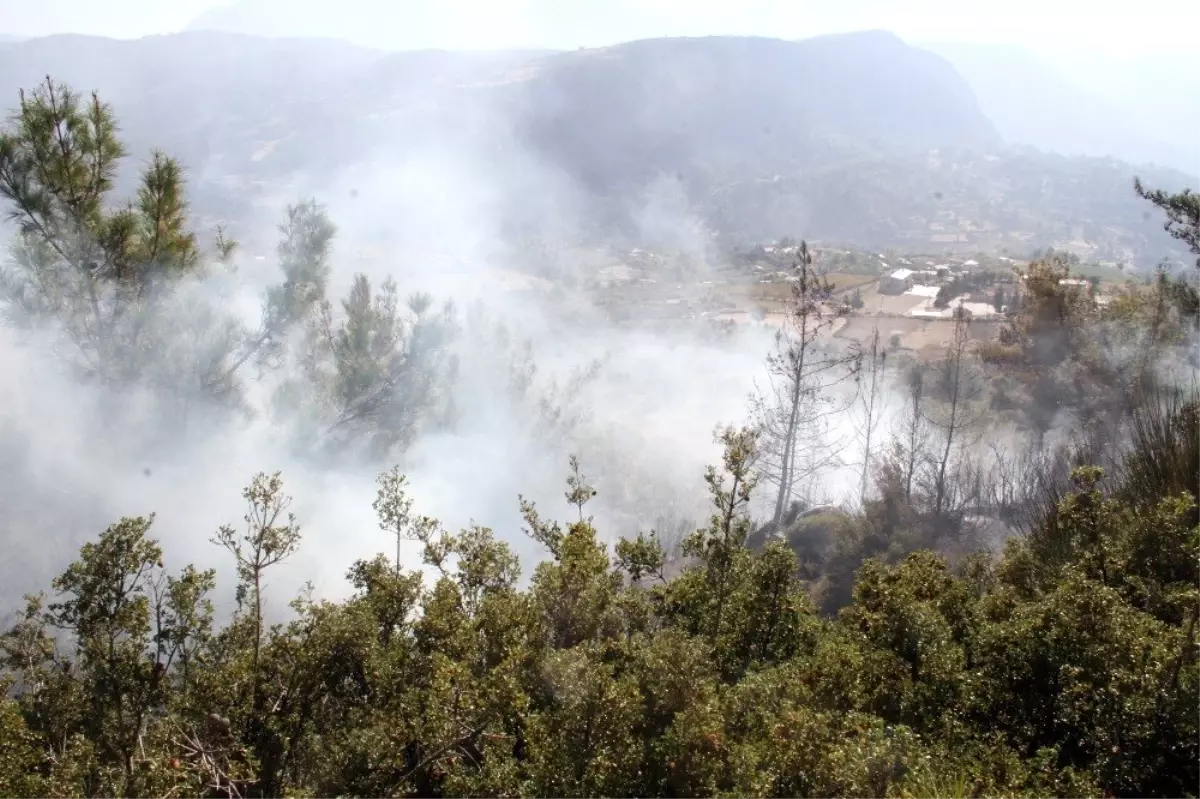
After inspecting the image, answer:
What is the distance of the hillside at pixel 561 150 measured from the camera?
6544cm

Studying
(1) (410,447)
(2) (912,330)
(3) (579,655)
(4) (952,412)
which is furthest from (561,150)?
(3) (579,655)

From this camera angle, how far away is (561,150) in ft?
271

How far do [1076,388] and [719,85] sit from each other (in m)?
101

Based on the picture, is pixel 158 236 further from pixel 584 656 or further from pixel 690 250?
pixel 690 250

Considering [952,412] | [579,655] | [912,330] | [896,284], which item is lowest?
[912,330]

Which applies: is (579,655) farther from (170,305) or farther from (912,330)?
(912,330)

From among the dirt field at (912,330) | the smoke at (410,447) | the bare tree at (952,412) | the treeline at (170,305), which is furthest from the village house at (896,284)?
the treeline at (170,305)

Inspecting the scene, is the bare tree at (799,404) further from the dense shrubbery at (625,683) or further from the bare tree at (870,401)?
the dense shrubbery at (625,683)

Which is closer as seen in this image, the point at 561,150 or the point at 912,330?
the point at 912,330

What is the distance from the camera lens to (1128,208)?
81.5m

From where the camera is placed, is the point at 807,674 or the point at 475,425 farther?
the point at 475,425

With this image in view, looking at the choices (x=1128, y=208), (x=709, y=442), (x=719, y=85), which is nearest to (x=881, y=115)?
(x=719, y=85)

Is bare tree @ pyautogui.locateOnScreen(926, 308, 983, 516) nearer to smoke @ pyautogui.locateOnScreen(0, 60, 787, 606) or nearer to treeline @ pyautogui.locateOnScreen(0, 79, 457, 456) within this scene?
smoke @ pyautogui.locateOnScreen(0, 60, 787, 606)

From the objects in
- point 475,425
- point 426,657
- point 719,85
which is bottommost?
point 475,425
